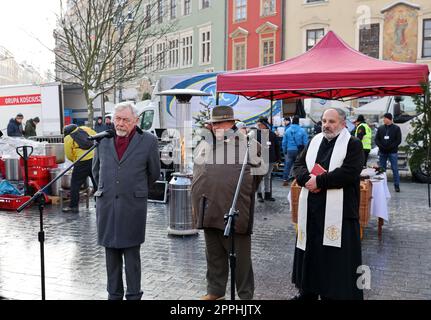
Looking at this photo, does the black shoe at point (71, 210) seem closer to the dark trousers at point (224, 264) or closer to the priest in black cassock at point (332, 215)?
the dark trousers at point (224, 264)

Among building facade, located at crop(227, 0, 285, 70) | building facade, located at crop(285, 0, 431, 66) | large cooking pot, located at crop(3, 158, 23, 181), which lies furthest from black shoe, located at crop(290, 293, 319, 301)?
building facade, located at crop(227, 0, 285, 70)

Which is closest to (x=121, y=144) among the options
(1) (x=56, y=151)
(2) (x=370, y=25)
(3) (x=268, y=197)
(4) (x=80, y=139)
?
(4) (x=80, y=139)

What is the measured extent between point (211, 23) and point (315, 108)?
13.9 metres

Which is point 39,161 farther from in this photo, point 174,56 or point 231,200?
point 174,56

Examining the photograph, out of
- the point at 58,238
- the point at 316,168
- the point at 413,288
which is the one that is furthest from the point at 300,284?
the point at 58,238

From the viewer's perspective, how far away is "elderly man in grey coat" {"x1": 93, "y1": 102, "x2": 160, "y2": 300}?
412 centimetres

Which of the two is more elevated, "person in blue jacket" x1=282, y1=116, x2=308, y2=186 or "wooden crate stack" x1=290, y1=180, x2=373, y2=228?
"person in blue jacket" x1=282, y1=116, x2=308, y2=186

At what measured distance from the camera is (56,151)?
1109 centimetres

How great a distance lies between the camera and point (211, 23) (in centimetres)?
3053

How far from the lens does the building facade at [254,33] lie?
27.4 metres

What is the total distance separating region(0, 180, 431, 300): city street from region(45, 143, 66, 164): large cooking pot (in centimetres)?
183

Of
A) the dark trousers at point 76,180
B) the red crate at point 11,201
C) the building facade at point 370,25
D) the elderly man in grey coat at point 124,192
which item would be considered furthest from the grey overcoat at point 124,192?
the building facade at point 370,25

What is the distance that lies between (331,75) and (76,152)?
4956 millimetres

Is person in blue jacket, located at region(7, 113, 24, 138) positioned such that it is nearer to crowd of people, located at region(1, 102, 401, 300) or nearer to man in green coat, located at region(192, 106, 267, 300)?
crowd of people, located at region(1, 102, 401, 300)
